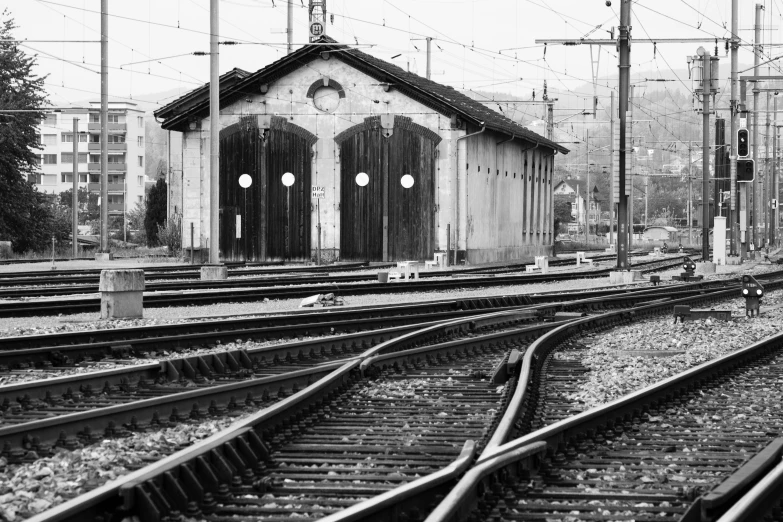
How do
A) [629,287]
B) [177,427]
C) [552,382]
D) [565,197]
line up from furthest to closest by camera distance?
[565,197] < [629,287] < [552,382] < [177,427]

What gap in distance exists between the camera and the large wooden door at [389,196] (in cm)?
4247

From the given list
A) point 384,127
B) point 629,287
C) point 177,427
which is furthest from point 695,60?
point 177,427

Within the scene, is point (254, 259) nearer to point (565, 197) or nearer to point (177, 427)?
point (177, 427)

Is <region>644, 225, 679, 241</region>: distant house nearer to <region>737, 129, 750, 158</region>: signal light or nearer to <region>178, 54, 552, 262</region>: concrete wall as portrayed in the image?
<region>178, 54, 552, 262</region>: concrete wall

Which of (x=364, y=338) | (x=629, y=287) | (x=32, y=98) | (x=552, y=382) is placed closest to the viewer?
(x=552, y=382)

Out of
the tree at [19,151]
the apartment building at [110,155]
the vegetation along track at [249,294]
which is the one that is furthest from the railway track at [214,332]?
the apartment building at [110,155]

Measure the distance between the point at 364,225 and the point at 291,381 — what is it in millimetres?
32270

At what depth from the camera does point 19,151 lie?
181 feet

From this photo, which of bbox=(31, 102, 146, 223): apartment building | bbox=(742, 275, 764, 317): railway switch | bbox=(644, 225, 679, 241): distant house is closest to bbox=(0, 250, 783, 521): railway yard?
bbox=(742, 275, 764, 317): railway switch

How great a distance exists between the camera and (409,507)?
229 inches

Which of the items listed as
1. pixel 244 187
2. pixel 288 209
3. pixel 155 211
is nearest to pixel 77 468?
pixel 288 209

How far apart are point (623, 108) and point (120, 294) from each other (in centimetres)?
1742

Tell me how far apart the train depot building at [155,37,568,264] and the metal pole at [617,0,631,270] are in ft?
32.9

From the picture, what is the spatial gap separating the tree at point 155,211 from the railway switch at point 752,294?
46.6m
